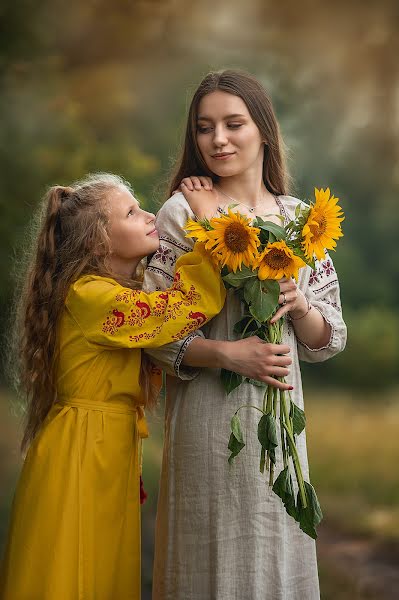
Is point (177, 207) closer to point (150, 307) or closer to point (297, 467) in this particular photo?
point (150, 307)

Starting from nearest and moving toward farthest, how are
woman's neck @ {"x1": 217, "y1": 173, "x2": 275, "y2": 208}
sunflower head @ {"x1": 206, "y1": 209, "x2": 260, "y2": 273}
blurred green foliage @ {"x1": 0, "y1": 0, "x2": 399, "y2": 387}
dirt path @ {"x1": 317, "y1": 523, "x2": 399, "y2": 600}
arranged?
sunflower head @ {"x1": 206, "y1": 209, "x2": 260, "y2": 273}, woman's neck @ {"x1": 217, "y1": 173, "x2": 275, "y2": 208}, dirt path @ {"x1": 317, "y1": 523, "x2": 399, "y2": 600}, blurred green foliage @ {"x1": 0, "y1": 0, "x2": 399, "y2": 387}

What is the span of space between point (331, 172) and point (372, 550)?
1805 millimetres

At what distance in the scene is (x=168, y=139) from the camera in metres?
4.77

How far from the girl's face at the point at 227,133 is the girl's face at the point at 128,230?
0.21m

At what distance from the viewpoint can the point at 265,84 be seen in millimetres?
4812

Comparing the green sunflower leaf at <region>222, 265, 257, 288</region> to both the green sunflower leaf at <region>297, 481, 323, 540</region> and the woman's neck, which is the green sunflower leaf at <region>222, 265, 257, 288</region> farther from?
the green sunflower leaf at <region>297, 481, 323, 540</region>

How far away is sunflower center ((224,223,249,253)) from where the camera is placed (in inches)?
80.8

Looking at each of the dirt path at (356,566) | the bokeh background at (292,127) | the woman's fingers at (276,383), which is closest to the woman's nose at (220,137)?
the woman's fingers at (276,383)

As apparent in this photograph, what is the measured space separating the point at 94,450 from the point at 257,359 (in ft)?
1.49

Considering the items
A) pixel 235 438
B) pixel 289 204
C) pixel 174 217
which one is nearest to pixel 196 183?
pixel 174 217

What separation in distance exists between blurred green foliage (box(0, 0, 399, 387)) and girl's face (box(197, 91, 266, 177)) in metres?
2.36

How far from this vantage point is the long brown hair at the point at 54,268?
7.75 ft

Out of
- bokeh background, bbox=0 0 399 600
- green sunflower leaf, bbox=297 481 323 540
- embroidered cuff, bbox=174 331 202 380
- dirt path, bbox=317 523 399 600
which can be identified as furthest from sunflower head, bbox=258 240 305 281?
bokeh background, bbox=0 0 399 600

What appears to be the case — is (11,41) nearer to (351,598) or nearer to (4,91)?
(4,91)
